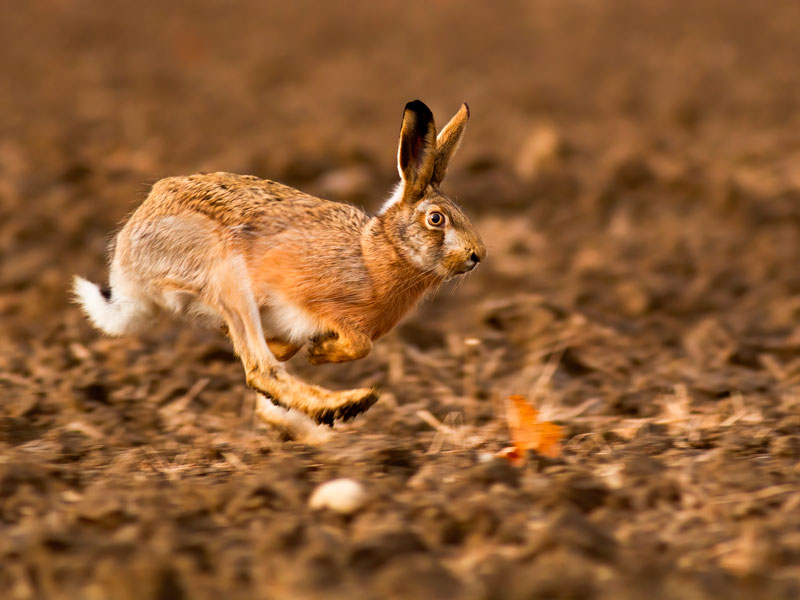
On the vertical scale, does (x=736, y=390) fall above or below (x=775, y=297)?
below

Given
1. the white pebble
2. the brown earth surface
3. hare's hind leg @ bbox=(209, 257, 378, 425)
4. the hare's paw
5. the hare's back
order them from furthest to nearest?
the hare's back < hare's hind leg @ bbox=(209, 257, 378, 425) < the hare's paw < the white pebble < the brown earth surface

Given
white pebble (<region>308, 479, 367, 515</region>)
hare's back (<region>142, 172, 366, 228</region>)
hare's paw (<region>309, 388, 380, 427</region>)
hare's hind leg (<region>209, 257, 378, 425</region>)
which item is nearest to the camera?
white pebble (<region>308, 479, 367, 515</region>)

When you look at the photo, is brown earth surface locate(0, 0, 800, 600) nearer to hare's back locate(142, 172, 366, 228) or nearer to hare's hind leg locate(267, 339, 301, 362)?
hare's hind leg locate(267, 339, 301, 362)

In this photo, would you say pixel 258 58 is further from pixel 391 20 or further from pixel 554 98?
pixel 554 98

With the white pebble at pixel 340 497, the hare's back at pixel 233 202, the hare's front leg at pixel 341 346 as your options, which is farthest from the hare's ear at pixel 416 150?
the white pebble at pixel 340 497

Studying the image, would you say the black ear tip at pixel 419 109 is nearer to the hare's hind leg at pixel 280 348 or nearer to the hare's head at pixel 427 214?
the hare's head at pixel 427 214

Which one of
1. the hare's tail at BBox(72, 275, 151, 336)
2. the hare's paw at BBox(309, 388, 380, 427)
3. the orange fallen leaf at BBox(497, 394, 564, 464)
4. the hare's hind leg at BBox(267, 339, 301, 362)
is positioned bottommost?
the orange fallen leaf at BBox(497, 394, 564, 464)

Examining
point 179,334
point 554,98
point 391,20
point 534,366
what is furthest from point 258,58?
point 534,366

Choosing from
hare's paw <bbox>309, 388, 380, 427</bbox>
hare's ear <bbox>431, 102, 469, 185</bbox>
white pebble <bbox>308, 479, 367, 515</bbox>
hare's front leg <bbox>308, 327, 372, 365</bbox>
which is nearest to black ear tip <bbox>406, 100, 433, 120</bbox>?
hare's ear <bbox>431, 102, 469, 185</bbox>
